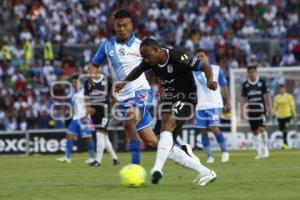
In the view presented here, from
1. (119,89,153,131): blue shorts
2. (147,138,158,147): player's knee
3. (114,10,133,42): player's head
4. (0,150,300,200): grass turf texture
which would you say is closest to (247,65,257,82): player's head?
(0,150,300,200): grass turf texture

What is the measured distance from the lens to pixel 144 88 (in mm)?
14531

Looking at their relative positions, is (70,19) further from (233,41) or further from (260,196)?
(260,196)

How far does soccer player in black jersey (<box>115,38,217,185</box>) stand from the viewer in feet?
40.7

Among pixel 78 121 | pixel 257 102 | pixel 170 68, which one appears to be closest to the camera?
pixel 170 68

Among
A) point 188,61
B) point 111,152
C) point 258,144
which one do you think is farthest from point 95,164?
point 188,61

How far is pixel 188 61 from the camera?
41.2 ft

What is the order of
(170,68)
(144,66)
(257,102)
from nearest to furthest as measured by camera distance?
(170,68)
(144,66)
(257,102)

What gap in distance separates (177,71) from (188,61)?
278 mm

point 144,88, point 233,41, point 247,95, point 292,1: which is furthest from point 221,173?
point 292,1

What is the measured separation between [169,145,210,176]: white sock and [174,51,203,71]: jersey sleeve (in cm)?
128

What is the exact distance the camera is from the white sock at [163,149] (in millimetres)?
12312

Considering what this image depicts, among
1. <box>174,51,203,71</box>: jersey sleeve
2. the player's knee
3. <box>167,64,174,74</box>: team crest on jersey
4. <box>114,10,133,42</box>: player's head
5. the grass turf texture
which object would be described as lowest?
the grass turf texture

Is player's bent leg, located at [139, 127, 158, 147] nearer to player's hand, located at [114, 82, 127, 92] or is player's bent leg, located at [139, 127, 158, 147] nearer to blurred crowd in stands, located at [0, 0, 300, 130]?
player's hand, located at [114, 82, 127, 92]

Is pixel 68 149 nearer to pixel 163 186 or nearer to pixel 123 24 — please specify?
pixel 123 24
